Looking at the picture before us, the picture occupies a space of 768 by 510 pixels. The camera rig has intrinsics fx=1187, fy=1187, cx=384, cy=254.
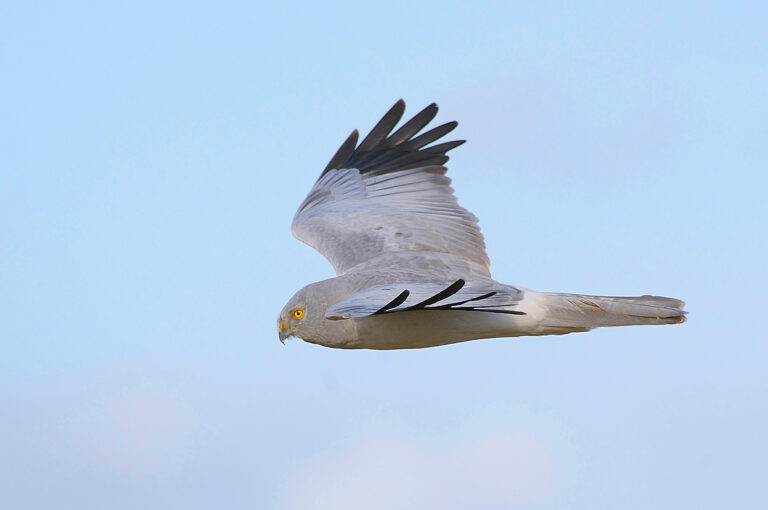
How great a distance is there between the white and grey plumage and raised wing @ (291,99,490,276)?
0.04 ft

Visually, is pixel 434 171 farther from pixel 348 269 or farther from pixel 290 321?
pixel 290 321

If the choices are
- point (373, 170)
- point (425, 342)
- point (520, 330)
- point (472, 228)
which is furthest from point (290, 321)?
point (373, 170)

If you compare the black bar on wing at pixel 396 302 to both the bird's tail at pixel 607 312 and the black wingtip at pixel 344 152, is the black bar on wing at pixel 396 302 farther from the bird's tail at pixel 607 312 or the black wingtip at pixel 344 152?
the black wingtip at pixel 344 152

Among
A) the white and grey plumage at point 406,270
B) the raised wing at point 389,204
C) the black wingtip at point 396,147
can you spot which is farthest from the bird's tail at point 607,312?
the black wingtip at point 396,147

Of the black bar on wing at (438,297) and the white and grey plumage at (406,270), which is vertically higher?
the white and grey plumage at (406,270)

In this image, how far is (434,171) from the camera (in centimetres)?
1281

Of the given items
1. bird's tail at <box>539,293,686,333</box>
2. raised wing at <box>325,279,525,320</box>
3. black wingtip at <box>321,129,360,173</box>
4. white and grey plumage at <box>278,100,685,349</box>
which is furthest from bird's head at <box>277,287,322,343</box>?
black wingtip at <box>321,129,360,173</box>

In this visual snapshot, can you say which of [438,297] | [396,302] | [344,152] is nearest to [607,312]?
[438,297]

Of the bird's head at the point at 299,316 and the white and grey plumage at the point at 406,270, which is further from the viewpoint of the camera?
the bird's head at the point at 299,316

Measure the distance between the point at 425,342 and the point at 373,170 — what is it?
12.0 ft

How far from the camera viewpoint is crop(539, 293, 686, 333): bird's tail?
1008 centimetres

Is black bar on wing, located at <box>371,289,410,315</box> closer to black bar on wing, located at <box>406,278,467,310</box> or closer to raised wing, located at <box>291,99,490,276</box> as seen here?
black bar on wing, located at <box>406,278,467,310</box>

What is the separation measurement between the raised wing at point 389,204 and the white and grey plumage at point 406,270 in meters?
A: 0.01

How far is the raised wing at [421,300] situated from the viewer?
331 inches
